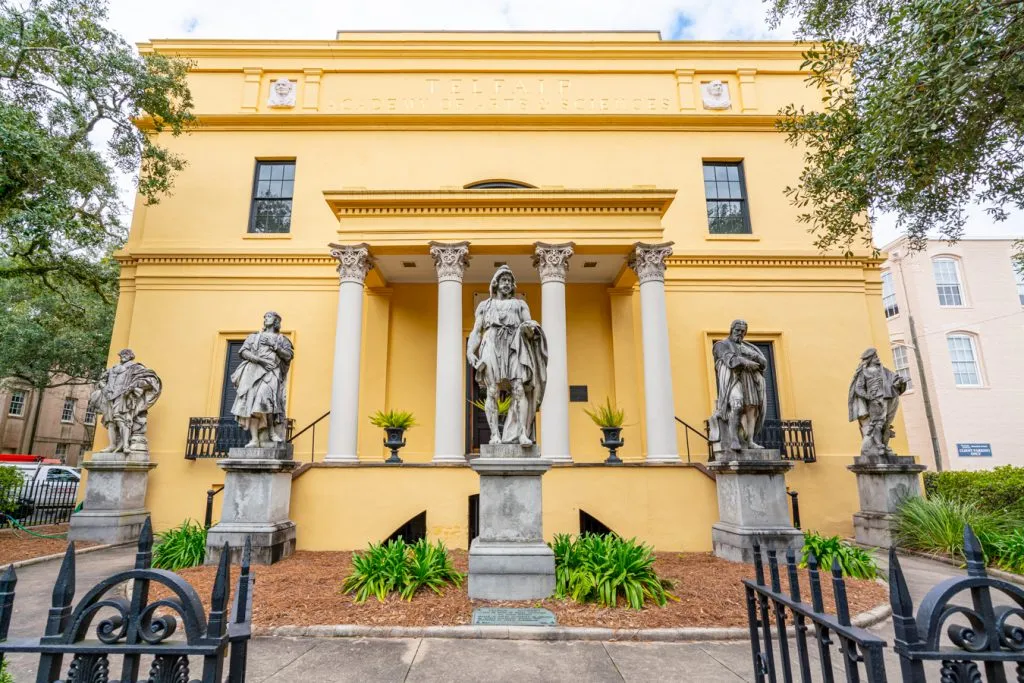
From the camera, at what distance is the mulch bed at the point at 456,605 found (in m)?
5.22

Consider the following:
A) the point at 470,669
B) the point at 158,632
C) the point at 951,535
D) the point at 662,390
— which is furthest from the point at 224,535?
the point at 951,535

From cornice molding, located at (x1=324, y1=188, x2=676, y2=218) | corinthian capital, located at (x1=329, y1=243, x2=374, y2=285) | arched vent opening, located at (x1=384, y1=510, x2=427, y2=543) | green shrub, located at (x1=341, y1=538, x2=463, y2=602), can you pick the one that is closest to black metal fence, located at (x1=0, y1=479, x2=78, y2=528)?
corinthian capital, located at (x1=329, y1=243, x2=374, y2=285)

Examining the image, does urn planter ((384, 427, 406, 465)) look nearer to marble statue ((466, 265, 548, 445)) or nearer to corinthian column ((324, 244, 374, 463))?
corinthian column ((324, 244, 374, 463))

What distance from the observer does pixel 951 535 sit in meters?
8.49

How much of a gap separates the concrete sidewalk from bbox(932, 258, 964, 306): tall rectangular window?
80.1 ft

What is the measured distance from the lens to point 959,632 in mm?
1780

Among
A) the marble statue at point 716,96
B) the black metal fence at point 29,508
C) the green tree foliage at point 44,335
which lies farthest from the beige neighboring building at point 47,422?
the marble statue at point 716,96

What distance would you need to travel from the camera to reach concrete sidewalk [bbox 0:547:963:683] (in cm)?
405

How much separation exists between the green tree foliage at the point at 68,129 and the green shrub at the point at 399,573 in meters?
8.65

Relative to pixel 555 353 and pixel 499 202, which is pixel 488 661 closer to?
pixel 555 353

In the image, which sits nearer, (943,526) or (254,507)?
(254,507)

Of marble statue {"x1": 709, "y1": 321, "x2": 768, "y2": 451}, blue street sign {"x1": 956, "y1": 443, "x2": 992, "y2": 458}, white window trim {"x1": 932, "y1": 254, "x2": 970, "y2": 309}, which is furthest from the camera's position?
white window trim {"x1": 932, "y1": 254, "x2": 970, "y2": 309}

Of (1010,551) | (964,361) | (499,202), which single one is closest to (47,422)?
(499,202)

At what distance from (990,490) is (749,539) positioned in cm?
610
